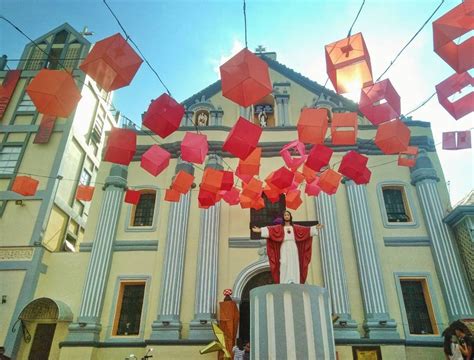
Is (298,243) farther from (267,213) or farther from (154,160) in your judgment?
(267,213)

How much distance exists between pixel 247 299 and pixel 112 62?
8.20 meters

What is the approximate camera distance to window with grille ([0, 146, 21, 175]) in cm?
1281

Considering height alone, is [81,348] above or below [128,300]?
below

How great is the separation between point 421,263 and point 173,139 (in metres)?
9.71

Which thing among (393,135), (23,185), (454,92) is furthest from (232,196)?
(454,92)

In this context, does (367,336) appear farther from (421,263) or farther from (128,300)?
(128,300)

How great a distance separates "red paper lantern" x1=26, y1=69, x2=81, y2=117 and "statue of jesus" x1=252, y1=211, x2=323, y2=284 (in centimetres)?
402

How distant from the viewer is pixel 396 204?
1182cm

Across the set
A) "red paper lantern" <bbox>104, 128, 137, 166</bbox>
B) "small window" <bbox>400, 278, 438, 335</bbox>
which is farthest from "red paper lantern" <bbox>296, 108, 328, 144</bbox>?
"small window" <bbox>400, 278, 438, 335</bbox>

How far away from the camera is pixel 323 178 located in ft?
32.4

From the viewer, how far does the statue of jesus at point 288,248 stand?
654 centimetres

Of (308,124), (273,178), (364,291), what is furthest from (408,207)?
(308,124)

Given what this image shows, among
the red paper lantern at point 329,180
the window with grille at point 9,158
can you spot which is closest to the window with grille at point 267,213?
the red paper lantern at point 329,180

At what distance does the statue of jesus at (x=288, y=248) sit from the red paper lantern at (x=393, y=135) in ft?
7.22
